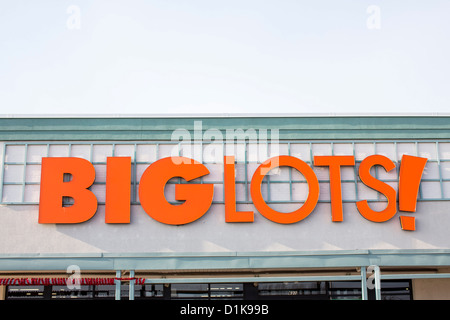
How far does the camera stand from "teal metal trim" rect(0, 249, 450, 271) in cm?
1477

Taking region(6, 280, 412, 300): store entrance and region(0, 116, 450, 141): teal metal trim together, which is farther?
region(6, 280, 412, 300): store entrance

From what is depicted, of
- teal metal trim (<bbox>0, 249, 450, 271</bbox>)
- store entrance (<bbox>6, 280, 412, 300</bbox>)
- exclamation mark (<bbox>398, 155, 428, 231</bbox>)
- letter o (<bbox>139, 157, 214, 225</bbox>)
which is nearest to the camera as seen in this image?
teal metal trim (<bbox>0, 249, 450, 271</bbox>)

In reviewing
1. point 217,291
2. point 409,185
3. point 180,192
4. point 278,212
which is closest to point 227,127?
point 180,192

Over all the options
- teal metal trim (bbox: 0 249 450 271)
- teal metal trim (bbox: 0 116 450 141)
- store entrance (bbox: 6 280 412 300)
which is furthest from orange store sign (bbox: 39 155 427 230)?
store entrance (bbox: 6 280 412 300)

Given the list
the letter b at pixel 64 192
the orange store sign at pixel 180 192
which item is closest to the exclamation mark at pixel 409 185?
the orange store sign at pixel 180 192

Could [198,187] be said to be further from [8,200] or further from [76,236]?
[8,200]

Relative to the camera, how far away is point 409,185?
635 inches

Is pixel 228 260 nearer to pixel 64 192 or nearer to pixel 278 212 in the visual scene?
pixel 278 212

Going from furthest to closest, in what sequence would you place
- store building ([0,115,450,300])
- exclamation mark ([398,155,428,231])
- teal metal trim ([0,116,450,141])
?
1. teal metal trim ([0,116,450,141])
2. exclamation mark ([398,155,428,231])
3. store building ([0,115,450,300])

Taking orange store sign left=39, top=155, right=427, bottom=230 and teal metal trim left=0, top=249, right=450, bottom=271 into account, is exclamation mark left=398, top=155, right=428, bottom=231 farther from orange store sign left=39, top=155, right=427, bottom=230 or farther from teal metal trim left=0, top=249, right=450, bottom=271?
teal metal trim left=0, top=249, right=450, bottom=271

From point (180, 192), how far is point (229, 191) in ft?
5.11

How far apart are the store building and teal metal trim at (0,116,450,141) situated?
34mm

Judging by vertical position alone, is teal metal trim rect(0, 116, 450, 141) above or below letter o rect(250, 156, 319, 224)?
above
